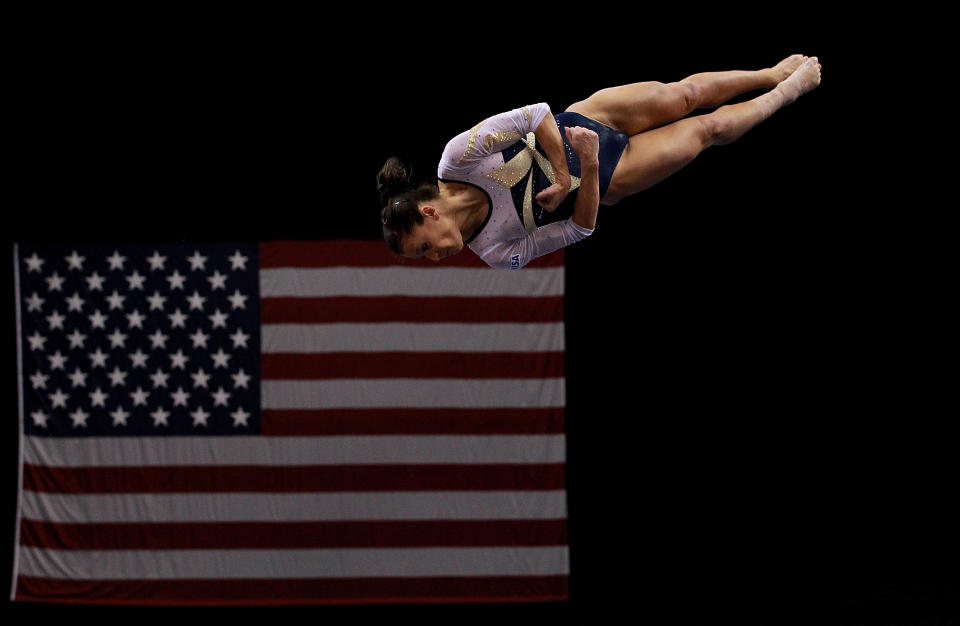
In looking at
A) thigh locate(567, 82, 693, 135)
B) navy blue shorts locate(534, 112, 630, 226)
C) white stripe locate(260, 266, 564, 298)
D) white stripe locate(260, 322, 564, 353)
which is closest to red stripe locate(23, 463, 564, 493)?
white stripe locate(260, 322, 564, 353)

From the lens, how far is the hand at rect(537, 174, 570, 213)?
8.79 feet

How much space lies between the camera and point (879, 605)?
16.3ft

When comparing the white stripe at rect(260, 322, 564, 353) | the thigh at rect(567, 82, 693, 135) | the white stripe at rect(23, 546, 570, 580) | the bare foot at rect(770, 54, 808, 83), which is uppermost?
the bare foot at rect(770, 54, 808, 83)

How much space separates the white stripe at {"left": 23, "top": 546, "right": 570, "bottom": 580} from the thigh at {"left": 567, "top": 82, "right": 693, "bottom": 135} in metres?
2.74

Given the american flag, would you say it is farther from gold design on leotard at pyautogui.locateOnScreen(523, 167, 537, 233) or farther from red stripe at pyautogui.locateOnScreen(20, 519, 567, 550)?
gold design on leotard at pyautogui.locateOnScreen(523, 167, 537, 233)

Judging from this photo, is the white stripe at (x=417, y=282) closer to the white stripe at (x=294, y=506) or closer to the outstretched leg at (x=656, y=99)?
the white stripe at (x=294, y=506)

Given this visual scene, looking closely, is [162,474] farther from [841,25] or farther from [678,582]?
[841,25]

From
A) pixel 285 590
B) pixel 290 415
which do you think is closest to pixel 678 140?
pixel 290 415

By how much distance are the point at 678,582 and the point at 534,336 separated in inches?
66.3

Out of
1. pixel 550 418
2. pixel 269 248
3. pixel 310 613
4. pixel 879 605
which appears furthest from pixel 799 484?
pixel 269 248

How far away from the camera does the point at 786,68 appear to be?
3406 mm

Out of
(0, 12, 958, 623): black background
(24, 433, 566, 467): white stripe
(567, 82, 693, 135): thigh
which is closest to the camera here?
(567, 82, 693, 135): thigh

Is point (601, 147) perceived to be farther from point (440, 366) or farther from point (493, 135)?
point (440, 366)

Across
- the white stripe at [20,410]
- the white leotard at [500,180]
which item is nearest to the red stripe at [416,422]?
the white stripe at [20,410]
